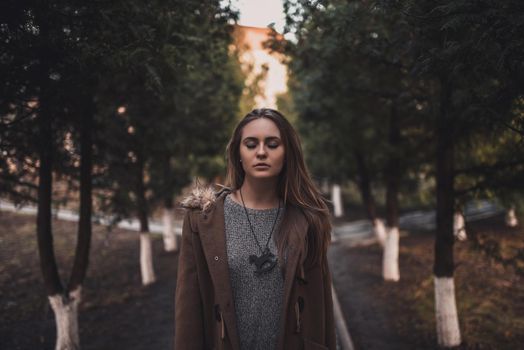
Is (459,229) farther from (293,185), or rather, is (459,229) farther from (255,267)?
(255,267)

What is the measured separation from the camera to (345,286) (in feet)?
33.4

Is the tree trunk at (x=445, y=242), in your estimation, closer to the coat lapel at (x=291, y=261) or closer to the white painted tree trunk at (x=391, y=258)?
the white painted tree trunk at (x=391, y=258)

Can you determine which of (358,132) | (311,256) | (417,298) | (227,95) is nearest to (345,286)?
(417,298)

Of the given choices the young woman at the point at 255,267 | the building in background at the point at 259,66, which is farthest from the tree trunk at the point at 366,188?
the young woman at the point at 255,267

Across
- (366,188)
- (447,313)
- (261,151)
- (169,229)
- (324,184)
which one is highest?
(324,184)

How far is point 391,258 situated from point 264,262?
28.6 feet

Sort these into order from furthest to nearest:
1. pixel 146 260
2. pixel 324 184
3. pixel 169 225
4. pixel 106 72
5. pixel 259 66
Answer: pixel 324 184, pixel 259 66, pixel 169 225, pixel 146 260, pixel 106 72

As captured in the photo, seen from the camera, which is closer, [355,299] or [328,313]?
[328,313]

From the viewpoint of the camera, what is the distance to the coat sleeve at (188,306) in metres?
2.19

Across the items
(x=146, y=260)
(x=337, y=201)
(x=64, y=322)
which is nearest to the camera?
(x=64, y=322)

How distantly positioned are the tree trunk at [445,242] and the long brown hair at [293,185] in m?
4.09

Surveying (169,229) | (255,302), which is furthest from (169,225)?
(255,302)

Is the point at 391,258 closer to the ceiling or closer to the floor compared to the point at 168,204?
closer to the floor

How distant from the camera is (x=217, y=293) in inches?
83.9
